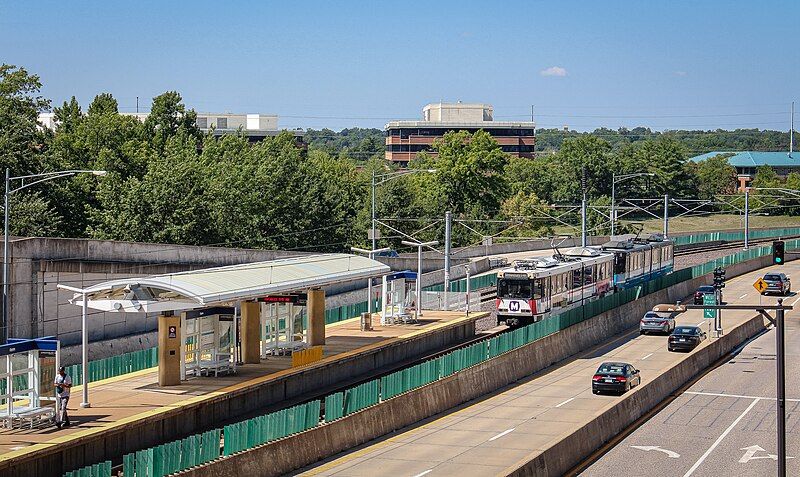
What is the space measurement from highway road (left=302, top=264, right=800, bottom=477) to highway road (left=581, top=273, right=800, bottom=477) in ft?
0.82

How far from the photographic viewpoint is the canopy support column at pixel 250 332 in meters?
46.3

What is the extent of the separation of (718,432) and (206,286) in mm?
20567

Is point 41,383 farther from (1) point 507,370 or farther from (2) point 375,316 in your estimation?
(2) point 375,316

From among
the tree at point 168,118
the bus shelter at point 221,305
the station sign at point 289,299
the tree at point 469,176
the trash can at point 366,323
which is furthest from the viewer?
the tree at point 469,176

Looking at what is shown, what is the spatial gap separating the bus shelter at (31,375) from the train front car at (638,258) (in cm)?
5385

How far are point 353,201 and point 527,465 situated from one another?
96.8m

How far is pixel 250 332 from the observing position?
1829 inches

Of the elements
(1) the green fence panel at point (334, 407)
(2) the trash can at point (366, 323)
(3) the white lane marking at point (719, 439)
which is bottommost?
(3) the white lane marking at point (719, 439)

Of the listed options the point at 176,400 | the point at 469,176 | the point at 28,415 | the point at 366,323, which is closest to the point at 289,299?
the point at 366,323

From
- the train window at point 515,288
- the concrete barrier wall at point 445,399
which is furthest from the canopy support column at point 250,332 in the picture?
the train window at point 515,288

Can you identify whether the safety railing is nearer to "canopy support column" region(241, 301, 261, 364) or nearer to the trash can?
"canopy support column" region(241, 301, 261, 364)

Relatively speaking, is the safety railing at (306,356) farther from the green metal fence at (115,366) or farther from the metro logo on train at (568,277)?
the metro logo on train at (568,277)

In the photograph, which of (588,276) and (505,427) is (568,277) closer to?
(588,276)

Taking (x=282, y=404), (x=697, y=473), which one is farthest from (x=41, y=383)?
(x=697, y=473)
